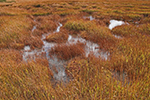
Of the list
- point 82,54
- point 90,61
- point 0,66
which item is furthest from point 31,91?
point 82,54

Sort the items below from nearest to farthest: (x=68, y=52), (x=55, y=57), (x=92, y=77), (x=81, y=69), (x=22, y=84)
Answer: (x=22, y=84), (x=92, y=77), (x=81, y=69), (x=68, y=52), (x=55, y=57)

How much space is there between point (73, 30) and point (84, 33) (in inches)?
60.8

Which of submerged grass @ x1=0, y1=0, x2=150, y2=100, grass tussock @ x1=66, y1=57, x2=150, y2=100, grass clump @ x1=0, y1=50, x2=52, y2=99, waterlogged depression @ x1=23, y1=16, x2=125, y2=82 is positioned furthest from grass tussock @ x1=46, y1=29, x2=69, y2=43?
grass clump @ x1=0, y1=50, x2=52, y2=99

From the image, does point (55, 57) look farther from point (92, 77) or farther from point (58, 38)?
point (92, 77)

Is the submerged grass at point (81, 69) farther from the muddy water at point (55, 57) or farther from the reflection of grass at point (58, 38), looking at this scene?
the muddy water at point (55, 57)

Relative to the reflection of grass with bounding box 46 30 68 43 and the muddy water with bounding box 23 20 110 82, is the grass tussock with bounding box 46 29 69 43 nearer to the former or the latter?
the reflection of grass with bounding box 46 30 68 43

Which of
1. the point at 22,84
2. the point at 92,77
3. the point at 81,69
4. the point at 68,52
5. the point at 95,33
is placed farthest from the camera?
the point at 95,33

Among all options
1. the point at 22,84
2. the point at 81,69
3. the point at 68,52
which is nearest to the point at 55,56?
the point at 68,52

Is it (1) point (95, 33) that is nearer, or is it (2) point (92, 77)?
(2) point (92, 77)

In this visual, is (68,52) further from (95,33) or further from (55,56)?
(95,33)

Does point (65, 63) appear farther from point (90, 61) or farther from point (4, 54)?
point (4, 54)

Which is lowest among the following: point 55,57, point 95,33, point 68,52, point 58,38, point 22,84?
point 55,57

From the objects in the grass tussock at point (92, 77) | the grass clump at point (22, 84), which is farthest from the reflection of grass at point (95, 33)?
the grass clump at point (22, 84)

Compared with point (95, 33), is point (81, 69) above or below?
below
